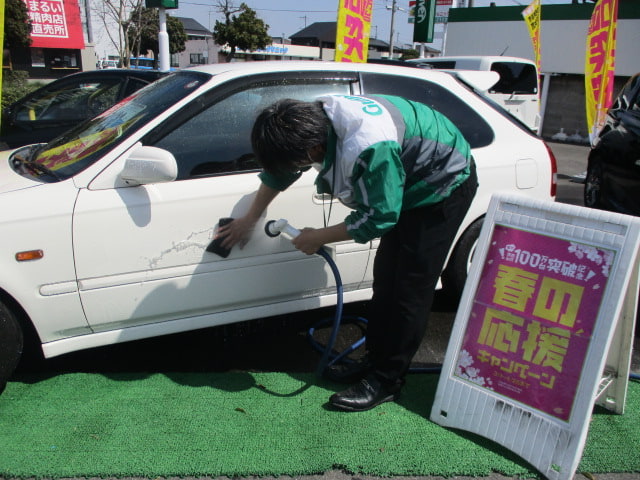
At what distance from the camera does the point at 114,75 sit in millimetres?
5430

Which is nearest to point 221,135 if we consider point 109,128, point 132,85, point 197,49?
point 109,128

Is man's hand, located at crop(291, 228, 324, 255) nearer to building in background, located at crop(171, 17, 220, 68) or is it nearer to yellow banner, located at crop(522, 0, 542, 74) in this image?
yellow banner, located at crop(522, 0, 542, 74)

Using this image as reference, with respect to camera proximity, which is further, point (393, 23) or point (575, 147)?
point (393, 23)

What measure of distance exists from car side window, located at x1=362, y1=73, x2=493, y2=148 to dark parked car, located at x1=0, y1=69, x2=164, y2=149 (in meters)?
3.01

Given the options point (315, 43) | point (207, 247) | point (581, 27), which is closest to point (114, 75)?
point (207, 247)

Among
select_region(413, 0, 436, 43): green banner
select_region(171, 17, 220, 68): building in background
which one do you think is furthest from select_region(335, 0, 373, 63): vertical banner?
select_region(171, 17, 220, 68): building in background

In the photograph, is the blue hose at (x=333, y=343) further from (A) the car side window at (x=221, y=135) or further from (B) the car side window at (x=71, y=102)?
(B) the car side window at (x=71, y=102)

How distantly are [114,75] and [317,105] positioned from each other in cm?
418

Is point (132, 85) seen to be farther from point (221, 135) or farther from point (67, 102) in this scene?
point (221, 135)

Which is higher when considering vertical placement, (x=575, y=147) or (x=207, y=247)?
(x=207, y=247)

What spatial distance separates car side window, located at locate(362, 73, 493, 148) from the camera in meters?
3.00

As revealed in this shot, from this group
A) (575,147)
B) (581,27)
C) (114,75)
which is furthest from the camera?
(581,27)

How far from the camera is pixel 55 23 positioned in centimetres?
2386

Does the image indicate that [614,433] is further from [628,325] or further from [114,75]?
[114,75]
